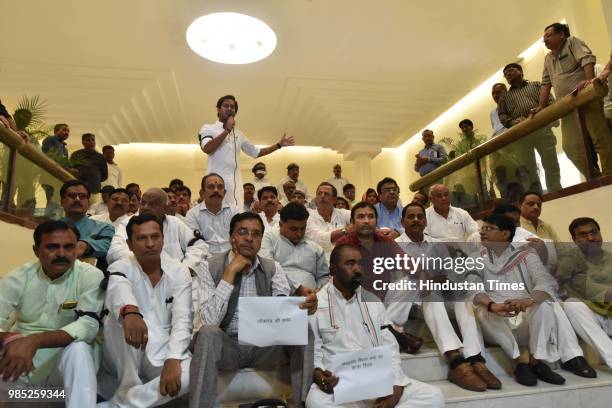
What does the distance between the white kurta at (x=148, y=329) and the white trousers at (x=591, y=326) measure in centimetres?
253

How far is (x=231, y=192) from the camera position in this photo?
4.77m

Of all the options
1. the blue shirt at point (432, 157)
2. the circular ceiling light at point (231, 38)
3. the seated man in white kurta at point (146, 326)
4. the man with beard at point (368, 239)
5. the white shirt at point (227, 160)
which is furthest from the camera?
the blue shirt at point (432, 157)

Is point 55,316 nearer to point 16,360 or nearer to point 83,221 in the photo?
point 16,360

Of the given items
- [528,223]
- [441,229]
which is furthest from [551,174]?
[441,229]

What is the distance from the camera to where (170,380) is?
2.03 m

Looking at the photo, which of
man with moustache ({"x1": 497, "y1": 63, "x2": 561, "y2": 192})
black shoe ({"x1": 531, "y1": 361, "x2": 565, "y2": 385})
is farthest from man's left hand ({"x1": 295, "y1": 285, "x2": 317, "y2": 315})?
man with moustache ({"x1": 497, "y1": 63, "x2": 561, "y2": 192})

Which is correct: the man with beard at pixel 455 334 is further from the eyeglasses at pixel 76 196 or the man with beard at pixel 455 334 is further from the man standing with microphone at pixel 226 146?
the eyeglasses at pixel 76 196

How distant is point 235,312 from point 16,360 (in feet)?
3.38

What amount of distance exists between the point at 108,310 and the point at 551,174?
4231 mm

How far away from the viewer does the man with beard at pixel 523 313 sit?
8.78ft

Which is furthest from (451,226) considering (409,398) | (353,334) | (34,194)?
(34,194)

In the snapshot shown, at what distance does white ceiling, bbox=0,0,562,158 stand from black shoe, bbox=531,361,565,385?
545 centimetres

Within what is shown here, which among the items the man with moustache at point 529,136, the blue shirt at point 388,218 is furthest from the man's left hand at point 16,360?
the man with moustache at point 529,136

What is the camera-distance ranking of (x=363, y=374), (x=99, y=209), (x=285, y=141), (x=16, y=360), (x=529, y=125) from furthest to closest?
1. (x=99, y=209)
2. (x=285, y=141)
3. (x=529, y=125)
4. (x=363, y=374)
5. (x=16, y=360)
